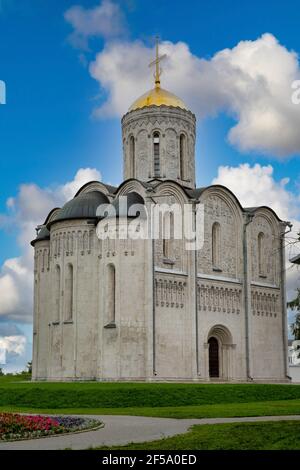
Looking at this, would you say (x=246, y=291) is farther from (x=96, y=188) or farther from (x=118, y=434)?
(x=118, y=434)

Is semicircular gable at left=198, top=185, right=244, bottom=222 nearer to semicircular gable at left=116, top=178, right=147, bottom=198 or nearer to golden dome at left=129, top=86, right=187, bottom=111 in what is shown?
semicircular gable at left=116, top=178, right=147, bottom=198

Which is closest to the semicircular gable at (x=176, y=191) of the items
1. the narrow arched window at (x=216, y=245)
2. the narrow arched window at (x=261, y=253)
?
the narrow arched window at (x=216, y=245)

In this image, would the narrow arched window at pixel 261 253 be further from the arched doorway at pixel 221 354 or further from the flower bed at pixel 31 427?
the flower bed at pixel 31 427

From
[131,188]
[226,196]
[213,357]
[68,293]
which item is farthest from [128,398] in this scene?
[226,196]

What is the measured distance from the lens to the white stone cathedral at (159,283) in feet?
106

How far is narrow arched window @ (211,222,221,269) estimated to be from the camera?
121 ft

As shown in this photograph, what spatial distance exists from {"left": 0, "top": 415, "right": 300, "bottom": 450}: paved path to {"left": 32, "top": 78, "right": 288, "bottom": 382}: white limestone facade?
16240 mm

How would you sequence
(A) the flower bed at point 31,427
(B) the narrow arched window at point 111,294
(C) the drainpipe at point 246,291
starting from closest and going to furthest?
(A) the flower bed at point 31,427 → (B) the narrow arched window at point 111,294 → (C) the drainpipe at point 246,291

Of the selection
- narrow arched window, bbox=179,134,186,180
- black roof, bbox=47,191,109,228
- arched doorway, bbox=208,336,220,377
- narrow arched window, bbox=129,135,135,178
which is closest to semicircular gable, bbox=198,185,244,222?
narrow arched window, bbox=179,134,186,180

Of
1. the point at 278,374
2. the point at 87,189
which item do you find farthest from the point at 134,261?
the point at 278,374

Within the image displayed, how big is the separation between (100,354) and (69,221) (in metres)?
7.17

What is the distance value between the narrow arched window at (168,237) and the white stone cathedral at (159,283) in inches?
3.1

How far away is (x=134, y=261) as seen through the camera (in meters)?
32.5
